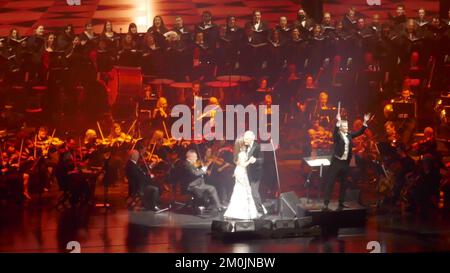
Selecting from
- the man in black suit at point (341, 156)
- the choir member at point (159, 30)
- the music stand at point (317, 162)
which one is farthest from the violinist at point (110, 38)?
the man in black suit at point (341, 156)

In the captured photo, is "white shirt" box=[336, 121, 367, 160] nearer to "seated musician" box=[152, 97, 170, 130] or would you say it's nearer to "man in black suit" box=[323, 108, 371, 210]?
"man in black suit" box=[323, 108, 371, 210]

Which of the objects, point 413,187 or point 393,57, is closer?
point 413,187

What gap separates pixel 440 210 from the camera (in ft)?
36.9

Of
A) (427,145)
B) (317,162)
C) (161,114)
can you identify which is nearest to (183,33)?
(161,114)

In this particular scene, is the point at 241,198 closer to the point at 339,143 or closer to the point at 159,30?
the point at 339,143

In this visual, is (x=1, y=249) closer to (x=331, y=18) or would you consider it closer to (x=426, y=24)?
(x=331, y=18)

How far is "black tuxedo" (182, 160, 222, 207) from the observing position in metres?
11.3

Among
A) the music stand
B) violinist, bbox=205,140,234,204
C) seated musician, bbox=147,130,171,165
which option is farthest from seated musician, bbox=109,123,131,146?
the music stand

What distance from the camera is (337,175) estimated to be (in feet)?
36.1

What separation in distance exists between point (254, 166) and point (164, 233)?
145 centimetres

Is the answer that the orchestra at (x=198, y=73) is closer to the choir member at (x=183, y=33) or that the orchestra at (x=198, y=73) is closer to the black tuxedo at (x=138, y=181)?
the choir member at (x=183, y=33)
